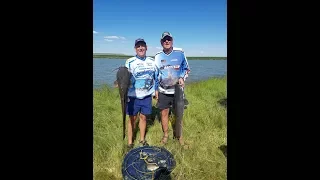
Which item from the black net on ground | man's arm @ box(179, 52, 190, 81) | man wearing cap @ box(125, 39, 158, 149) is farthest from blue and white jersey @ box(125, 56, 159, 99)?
the black net on ground

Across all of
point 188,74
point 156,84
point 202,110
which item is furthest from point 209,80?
point 156,84

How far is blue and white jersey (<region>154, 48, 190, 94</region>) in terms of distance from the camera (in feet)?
11.9

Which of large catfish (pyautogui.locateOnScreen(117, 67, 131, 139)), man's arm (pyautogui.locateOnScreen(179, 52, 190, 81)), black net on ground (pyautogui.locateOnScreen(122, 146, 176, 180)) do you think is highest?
man's arm (pyautogui.locateOnScreen(179, 52, 190, 81))

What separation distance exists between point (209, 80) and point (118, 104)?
6.98 feet

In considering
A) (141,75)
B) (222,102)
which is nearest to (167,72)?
(141,75)

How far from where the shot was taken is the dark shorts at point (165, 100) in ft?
12.6

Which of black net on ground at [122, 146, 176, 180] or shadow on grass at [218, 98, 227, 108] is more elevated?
shadow on grass at [218, 98, 227, 108]

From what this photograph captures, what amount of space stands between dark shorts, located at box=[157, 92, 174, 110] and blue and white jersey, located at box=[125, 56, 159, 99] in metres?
0.27

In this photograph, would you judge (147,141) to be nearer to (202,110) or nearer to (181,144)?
(181,144)

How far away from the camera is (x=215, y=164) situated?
11.5ft

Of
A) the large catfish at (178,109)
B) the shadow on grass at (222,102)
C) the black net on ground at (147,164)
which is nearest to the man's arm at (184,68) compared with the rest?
the large catfish at (178,109)

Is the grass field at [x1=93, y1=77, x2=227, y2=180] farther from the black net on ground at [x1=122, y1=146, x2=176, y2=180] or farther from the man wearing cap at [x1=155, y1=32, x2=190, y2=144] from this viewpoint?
the man wearing cap at [x1=155, y1=32, x2=190, y2=144]

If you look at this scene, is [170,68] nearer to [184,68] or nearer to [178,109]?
[184,68]

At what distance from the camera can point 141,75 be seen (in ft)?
11.7
